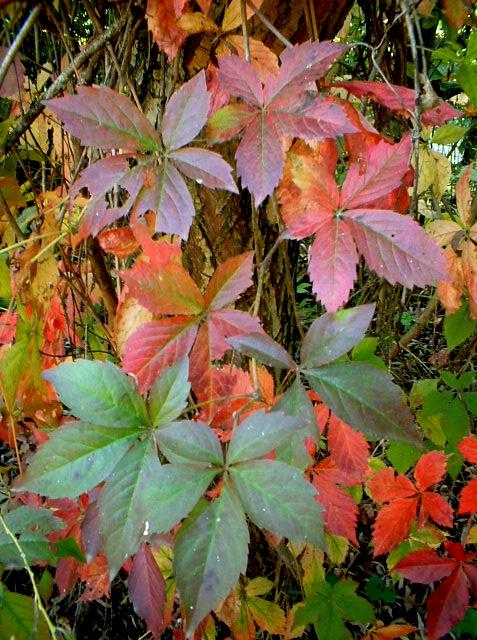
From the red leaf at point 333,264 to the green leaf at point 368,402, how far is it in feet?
0.28

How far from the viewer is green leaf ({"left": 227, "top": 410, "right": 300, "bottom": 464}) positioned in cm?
51

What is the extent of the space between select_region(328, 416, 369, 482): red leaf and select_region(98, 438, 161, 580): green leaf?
0.31 m

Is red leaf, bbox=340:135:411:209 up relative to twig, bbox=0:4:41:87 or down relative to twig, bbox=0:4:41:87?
down

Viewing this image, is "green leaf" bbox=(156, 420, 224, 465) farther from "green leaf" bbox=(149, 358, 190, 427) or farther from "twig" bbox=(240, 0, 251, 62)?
"twig" bbox=(240, 0, 251, 62)

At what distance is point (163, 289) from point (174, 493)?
0.27m

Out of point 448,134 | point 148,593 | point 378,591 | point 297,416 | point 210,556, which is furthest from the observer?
point 378,591

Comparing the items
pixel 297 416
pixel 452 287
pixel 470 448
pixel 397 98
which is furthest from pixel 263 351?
pixel 470 448

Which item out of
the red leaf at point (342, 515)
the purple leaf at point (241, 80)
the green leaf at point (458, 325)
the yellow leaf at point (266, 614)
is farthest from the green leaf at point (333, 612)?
the purple leaf at point (241, 80)

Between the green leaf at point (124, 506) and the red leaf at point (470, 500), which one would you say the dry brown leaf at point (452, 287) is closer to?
the red leaf at point (470, 500)

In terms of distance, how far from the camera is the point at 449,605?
45.4 inches

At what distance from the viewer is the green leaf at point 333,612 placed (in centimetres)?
128

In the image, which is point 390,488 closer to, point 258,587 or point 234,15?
point 258,587

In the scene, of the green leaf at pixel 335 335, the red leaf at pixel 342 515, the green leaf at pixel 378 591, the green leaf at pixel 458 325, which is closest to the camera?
the green leaf at pixel 335 335

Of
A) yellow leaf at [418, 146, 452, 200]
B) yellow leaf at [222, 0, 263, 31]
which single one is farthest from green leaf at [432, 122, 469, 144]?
yellow leaf at [222, 0, 263, 31]
